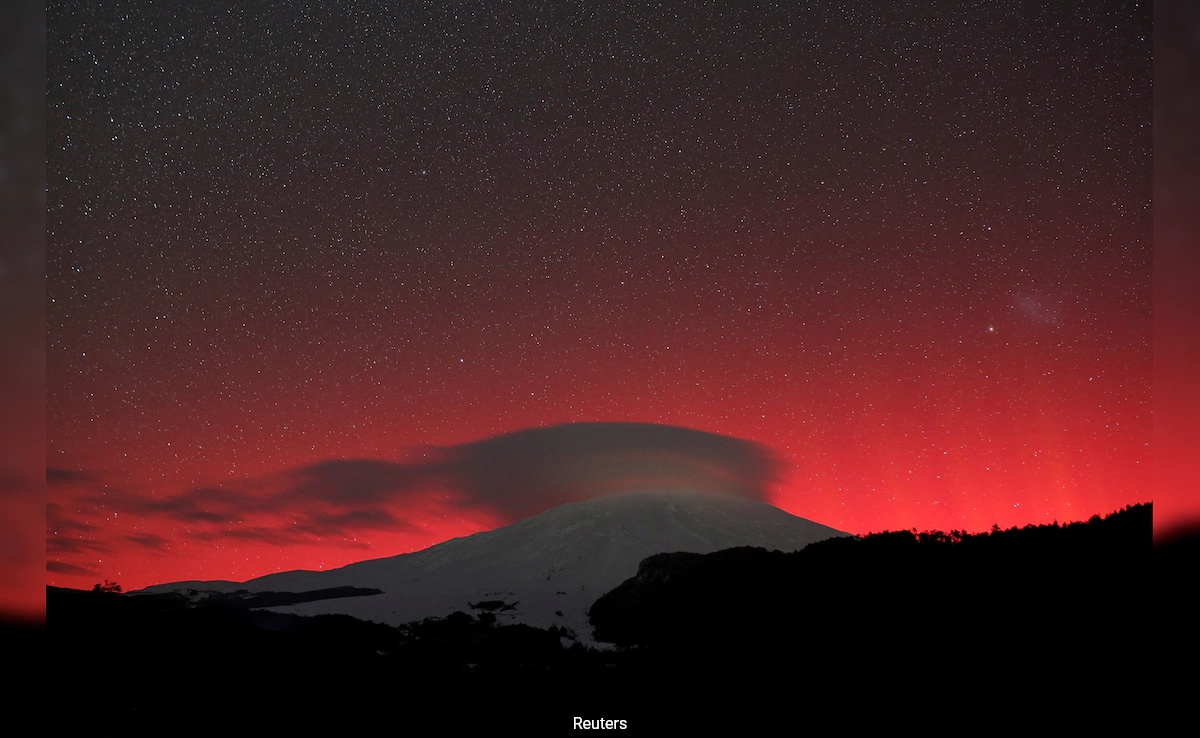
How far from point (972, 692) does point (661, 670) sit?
30.2 ft

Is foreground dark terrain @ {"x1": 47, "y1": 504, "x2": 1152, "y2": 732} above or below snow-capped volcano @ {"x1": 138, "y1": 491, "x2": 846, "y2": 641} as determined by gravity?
above

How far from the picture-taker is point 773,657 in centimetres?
2081

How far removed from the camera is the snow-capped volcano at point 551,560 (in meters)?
48.9

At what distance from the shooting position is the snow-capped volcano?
4891 cm

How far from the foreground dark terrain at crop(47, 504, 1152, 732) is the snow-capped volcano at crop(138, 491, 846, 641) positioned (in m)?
15.1

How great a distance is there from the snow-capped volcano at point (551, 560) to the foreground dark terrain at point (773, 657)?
49.6 feet

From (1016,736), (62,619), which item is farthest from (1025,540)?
A: (62,619)

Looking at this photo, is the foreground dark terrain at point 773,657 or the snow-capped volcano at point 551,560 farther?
the snow-capped volcano at point 551,560

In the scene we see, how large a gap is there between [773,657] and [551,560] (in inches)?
1722

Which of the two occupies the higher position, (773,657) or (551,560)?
(773,657)

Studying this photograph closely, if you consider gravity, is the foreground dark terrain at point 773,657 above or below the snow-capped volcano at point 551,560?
above

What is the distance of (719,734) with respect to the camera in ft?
48.4

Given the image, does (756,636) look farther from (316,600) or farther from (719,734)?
(316,600)

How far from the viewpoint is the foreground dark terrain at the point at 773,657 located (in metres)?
15.4
